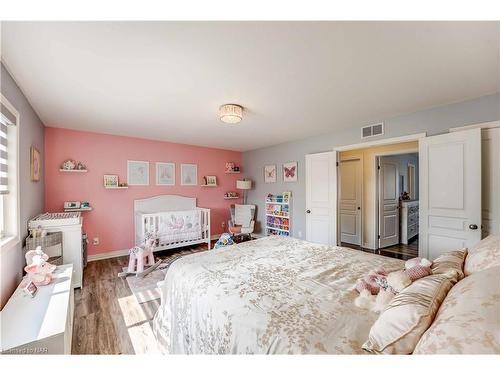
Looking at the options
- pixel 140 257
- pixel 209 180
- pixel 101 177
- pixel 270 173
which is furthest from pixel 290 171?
pixel 101 177

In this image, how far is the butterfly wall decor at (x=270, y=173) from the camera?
5133 mm

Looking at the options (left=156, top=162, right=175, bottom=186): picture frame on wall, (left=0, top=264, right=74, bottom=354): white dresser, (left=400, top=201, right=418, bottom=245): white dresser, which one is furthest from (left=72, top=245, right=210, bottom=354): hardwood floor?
(left=400, top=201, right=418, bottom=245): white dresser

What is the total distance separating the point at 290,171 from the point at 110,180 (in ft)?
11.7

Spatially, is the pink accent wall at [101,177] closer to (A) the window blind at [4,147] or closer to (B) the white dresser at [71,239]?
(B) the white dresser at [71,239]

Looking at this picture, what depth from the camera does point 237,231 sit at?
4.97 metres

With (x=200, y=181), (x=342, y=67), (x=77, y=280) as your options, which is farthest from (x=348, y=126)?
(x=77, y=280)

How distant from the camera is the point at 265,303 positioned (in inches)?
46.0

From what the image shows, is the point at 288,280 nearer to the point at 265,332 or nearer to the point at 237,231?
the point at 265,332

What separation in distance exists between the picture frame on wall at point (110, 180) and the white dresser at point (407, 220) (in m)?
5.99

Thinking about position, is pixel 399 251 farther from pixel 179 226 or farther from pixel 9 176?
pixel 9 176

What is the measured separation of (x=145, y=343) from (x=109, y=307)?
0.83m

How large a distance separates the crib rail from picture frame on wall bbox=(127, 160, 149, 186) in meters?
0.64

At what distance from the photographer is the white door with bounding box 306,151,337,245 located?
390 centimetres
